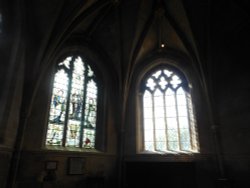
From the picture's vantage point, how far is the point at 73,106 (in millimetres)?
8891

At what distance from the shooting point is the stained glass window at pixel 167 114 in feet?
30.8

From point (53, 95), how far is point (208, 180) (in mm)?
7542

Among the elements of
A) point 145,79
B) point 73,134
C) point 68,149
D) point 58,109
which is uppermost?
point 145,79

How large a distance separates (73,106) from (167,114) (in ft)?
15.3

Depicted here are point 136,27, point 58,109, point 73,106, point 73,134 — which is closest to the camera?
point 58,109

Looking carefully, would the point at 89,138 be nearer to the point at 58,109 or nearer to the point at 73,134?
the point at 73,134

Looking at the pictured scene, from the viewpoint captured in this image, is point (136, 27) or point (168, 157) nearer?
point (168, 157)

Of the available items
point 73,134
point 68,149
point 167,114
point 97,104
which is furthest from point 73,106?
point 167,114

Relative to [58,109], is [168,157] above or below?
below

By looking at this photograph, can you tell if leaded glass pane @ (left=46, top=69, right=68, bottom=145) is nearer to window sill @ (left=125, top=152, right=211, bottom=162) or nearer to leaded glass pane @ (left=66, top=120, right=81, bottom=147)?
leaded glass pane @ (left=66, top=120, right=81, bottom=147)

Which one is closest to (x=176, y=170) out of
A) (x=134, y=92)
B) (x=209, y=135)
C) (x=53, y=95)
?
(x=209, y=135)

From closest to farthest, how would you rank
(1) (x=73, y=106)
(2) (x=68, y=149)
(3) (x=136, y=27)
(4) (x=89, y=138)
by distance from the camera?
(2) (x=68, y=149) → (1) (x=73, y=106) → (4) (x=89, y=138) → (3) (x=136, y=27)

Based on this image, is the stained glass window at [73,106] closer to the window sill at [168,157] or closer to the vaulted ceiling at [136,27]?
the vaulted ceiling at [136,27]

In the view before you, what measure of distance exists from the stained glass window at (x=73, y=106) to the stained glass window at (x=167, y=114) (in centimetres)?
284
